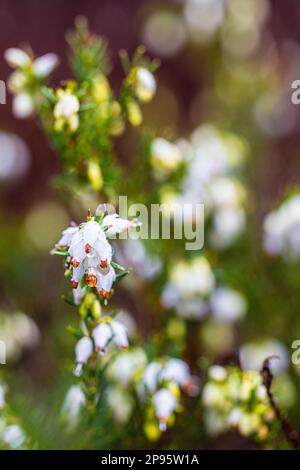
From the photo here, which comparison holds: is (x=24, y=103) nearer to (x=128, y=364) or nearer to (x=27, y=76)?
(x=27, y=76)

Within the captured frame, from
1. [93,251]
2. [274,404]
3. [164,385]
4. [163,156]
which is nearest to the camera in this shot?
[93,251]

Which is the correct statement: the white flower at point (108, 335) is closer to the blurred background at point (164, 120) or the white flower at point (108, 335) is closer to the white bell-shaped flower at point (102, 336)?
the white bell-shaped flower at point (102, 336)

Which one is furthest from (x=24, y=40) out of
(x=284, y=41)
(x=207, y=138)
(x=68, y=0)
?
(x=207, y=138)

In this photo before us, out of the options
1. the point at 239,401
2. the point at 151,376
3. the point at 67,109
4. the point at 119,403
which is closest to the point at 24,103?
the point at 67,109

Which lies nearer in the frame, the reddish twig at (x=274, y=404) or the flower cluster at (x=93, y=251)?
the flower cluster at (x=93, y=251)

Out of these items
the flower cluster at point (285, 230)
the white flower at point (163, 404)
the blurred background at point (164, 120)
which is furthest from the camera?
the blurred background at point (164, 120)

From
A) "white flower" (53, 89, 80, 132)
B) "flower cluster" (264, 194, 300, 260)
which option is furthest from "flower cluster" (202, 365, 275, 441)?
"white flower" (53, 89, 80, 132)

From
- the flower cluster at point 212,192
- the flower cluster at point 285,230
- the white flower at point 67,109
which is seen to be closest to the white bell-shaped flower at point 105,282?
the white flower at point 67,109
